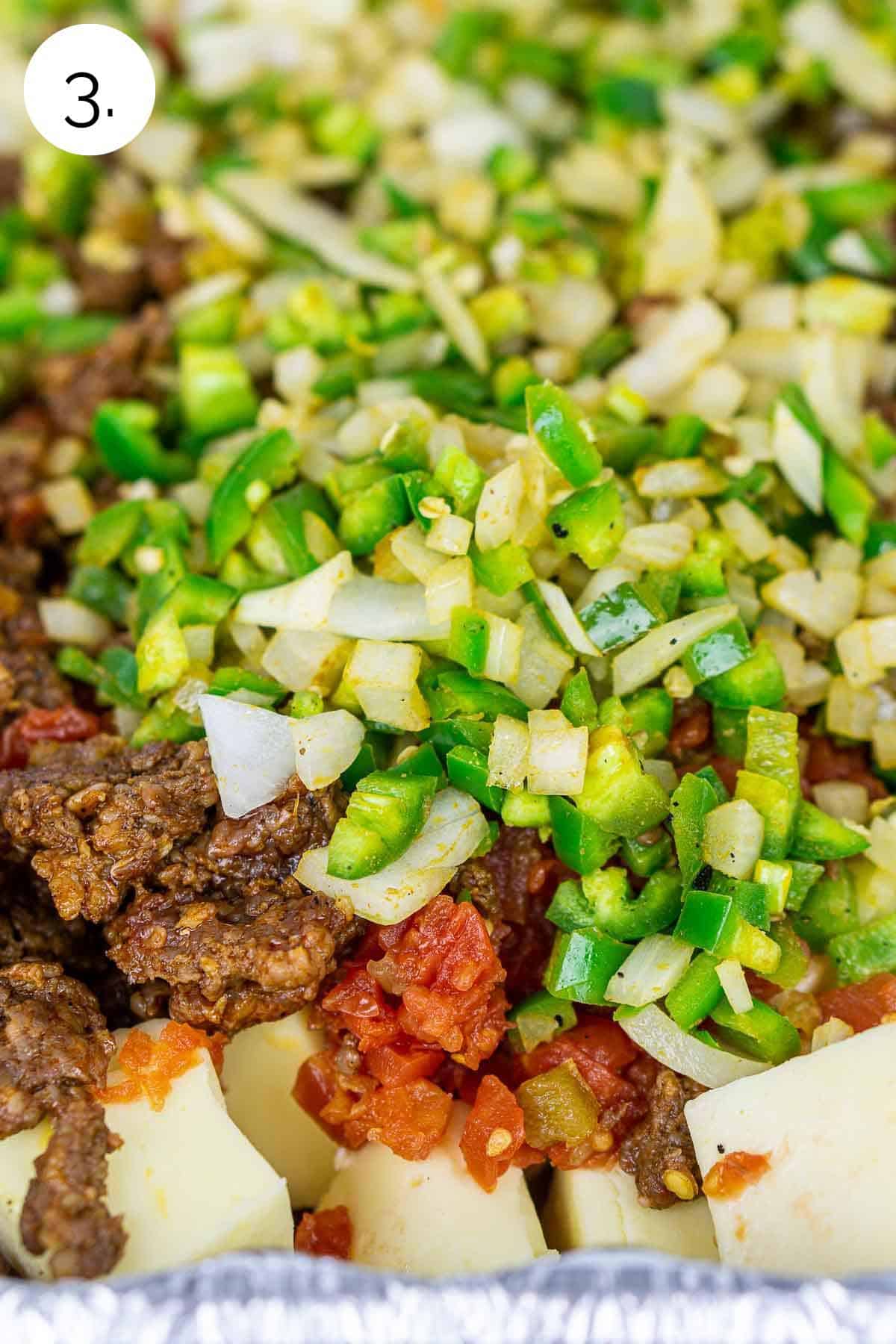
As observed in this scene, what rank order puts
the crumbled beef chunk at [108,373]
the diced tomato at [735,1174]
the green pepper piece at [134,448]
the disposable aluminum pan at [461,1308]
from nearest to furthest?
the disposable aluminum pan at [461,1308] < the diced tomato at [735,1174] < the green pepper piece at [134,448] < the crumbled beef chunk at [108,373]

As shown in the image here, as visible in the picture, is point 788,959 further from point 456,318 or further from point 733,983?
point 456,318

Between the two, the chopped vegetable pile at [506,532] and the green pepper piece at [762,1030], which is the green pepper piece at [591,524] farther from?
the green pepper piece at [762,1030]

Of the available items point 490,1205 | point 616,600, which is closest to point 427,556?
point 616,600

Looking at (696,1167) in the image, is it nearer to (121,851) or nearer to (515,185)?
(121,851)

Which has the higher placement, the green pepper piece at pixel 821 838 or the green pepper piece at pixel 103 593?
the green pepper piece at pixel 103 593

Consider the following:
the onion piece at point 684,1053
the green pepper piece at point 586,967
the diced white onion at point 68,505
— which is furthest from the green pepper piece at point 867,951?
the diced white onion at point 68,505

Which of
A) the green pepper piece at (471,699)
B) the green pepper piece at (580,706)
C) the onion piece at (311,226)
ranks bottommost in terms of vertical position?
the green pepper piece at (580,706)

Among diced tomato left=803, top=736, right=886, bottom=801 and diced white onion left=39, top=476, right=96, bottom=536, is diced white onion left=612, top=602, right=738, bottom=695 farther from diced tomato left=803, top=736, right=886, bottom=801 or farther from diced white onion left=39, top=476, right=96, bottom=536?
diced white onion left=39, top=476, right=96, bottom=536

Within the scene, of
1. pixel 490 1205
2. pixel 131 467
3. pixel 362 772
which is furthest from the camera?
pixel 131 467
